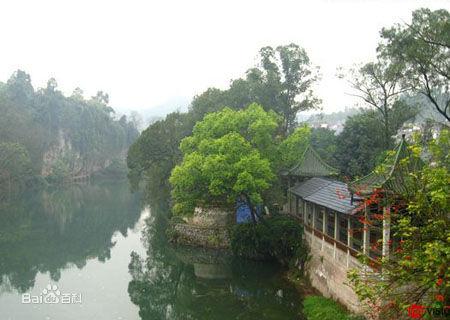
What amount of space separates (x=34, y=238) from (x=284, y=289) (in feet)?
70.0

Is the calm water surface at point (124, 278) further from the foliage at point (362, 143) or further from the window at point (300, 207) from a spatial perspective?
the foliage at point (362, 143)

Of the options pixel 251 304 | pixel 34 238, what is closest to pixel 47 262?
pixel 34 238

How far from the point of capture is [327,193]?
68.0 feet

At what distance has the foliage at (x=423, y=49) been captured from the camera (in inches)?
744

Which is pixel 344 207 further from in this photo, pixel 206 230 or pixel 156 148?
pixel 156 148

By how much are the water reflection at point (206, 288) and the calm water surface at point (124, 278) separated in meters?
0.04

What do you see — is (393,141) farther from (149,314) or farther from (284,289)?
(149,314)

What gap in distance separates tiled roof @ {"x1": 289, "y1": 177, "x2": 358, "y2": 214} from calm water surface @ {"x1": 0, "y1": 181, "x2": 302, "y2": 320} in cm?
426

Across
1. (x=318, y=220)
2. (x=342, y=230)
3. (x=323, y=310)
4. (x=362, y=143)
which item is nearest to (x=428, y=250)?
(x=323, y=310)

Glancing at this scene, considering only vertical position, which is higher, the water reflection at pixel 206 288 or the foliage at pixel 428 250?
the foliage at pixel 428 250

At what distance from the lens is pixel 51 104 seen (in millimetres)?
86312

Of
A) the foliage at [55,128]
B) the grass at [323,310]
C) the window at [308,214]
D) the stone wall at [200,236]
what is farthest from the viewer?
the foliage at [55,128]

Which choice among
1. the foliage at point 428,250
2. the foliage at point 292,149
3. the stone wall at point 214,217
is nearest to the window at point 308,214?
the foliage at point 292,149

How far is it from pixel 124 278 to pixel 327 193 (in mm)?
11429
